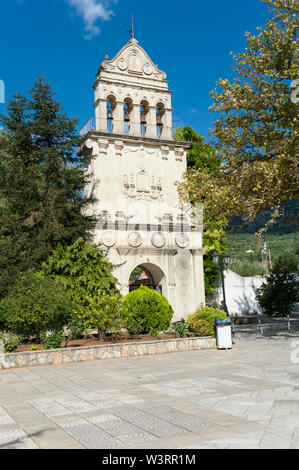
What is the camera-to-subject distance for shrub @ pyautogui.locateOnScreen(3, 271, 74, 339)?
12547 millimetres

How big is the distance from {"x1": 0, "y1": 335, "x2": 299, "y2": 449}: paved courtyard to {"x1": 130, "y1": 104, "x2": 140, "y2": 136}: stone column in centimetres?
1523

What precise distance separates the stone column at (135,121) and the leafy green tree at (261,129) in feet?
26.5

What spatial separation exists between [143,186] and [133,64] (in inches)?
294

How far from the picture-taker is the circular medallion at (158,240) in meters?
22.0

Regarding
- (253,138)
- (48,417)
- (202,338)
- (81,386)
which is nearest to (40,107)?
(253,138)

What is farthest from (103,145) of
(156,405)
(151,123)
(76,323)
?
(156,405)

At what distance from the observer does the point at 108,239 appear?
68.2ft

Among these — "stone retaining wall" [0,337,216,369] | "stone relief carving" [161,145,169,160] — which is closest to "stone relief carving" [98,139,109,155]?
"stone relief carving" [161,145,169,160]

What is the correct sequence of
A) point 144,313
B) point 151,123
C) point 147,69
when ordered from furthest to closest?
1. point 147,69
2. point 151,123
3. point 144,313

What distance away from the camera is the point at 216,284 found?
29766mm

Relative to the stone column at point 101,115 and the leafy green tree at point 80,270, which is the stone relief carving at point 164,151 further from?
the leafy green tree at point 80,270

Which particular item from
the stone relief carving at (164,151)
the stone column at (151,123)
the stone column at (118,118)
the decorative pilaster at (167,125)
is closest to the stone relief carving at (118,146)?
the stone column at (118,118)

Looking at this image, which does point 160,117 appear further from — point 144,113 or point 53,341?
point 53,341
